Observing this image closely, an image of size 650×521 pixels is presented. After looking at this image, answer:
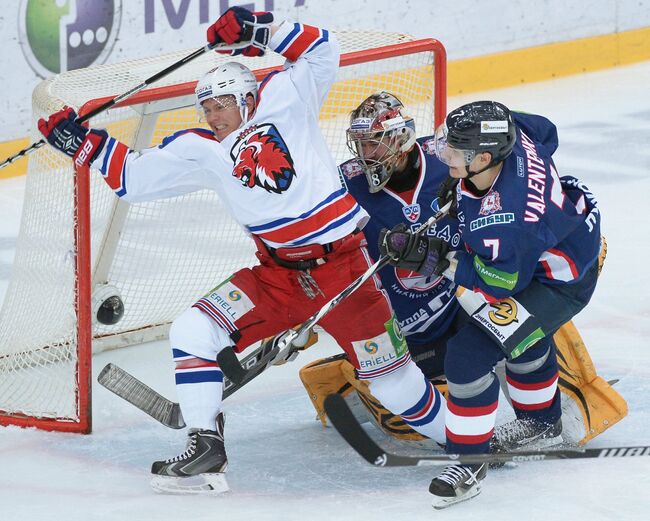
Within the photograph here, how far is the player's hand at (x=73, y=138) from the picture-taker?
3447 millimetres

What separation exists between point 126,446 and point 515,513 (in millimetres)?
1092

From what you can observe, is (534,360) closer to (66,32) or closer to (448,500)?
(448,500)

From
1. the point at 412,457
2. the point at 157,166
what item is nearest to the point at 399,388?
the point at 412,457

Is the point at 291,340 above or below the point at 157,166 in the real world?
below

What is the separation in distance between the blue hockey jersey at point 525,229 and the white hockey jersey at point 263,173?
13.4 inches

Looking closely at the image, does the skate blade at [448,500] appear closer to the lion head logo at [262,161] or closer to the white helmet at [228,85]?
the lion head logo at [262,161]

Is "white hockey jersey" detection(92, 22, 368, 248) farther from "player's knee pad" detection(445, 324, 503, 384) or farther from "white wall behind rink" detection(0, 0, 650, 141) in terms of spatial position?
"white wall behind rink" detection(0, 0, 650, 141)

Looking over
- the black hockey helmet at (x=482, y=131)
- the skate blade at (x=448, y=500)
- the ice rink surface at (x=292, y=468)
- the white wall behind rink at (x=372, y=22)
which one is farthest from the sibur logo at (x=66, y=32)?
the skate blade at (x=448, y=500)

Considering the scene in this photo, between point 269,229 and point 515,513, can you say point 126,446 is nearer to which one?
point 269,229

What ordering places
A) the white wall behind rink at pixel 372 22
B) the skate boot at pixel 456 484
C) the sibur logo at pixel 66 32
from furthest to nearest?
the white wall behind rink at pixel 372 22 < the sibur logo at pixel 66 32 < the skate boot at pixel 456 484

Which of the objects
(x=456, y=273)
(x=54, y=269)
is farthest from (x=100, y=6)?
(x=456, y=273)

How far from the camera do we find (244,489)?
343cm

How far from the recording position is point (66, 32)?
237 inches

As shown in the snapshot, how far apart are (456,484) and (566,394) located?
1.82ft
